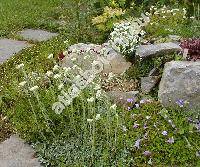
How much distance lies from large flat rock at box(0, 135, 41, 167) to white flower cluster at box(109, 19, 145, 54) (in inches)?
83.5

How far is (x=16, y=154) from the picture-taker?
536 centimetres

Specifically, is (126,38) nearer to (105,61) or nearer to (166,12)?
(105,61)

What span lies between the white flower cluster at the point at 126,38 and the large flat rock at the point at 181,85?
4.08 ft

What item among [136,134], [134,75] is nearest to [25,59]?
[134,75]

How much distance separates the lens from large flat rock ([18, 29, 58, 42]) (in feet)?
29.3

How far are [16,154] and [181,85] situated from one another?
1886 millimetres

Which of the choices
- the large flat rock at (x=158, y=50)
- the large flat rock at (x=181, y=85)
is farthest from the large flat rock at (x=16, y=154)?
the large flat rock at (x=158, y=50)

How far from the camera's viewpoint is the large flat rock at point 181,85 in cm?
571

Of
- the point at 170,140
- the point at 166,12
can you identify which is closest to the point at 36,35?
the point at 166,12

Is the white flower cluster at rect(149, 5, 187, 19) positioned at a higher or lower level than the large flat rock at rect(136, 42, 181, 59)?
lower

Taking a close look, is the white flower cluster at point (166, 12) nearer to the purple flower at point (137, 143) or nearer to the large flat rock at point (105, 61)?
the large flat rock at point (105, 61)

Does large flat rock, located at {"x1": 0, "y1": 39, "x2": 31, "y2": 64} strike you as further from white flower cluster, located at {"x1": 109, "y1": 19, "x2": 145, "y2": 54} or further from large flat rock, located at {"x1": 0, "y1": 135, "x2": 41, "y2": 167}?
large flat rock, located at {"x1": 0, "y1": 135, "x2": 41, "y2": 167}

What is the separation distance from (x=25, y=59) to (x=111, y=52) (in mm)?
1371

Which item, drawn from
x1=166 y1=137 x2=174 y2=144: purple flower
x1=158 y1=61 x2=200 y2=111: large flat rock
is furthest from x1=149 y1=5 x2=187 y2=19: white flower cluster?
x1=166 y1=137 x2=174 y2=144: purple flower
